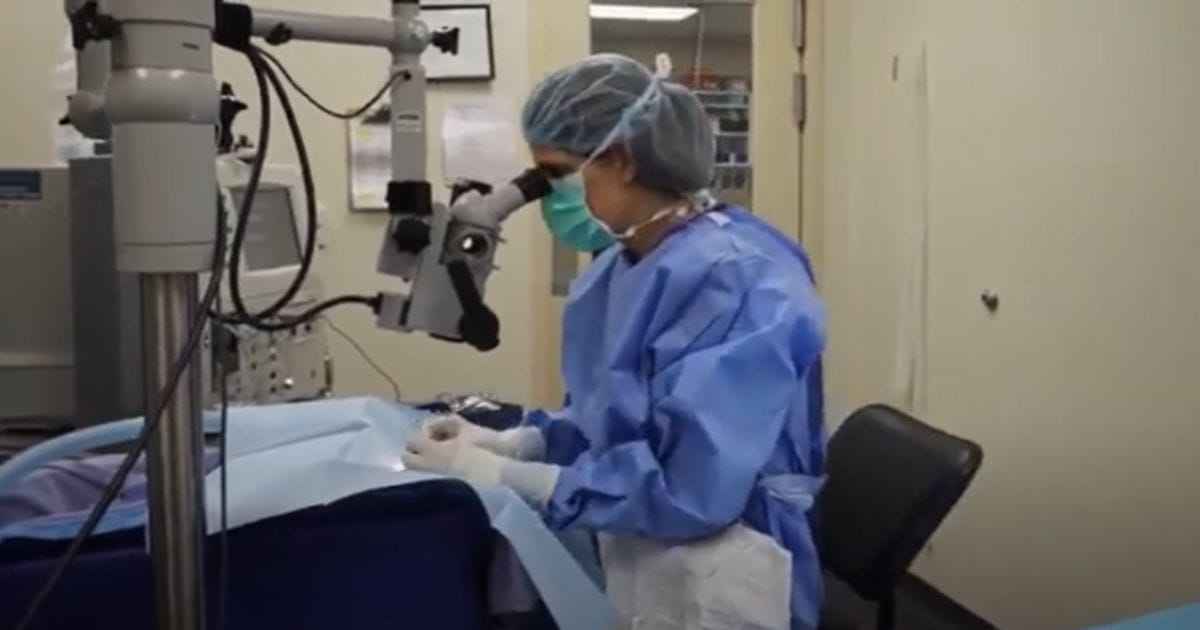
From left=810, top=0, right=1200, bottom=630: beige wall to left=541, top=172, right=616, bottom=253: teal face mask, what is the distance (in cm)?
104

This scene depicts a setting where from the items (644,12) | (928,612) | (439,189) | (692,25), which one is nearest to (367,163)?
(439,189)

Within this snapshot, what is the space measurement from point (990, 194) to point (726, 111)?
1.04 m

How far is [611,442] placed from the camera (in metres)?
1.44

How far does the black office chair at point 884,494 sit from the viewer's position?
1748mm

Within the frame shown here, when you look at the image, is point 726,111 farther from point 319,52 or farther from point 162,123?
point 162,123

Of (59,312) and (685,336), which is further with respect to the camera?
(59,312)

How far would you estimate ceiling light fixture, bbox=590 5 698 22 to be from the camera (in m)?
3.56

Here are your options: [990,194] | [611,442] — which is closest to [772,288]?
[611,442]

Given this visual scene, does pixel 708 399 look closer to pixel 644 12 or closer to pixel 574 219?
pixel 574 219

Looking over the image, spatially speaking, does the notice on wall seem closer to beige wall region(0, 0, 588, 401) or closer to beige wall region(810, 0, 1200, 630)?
beige wall region(0, 0, 588, 401)

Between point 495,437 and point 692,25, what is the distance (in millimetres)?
2360

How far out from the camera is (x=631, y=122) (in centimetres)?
152

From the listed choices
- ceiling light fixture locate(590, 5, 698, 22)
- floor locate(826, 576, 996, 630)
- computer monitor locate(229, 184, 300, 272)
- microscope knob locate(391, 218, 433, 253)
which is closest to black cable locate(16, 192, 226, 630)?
microscope knob locate(391, 218, 433, 253)

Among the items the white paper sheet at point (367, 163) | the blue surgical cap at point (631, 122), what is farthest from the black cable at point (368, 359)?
the blue surgical cap at point (631, 122)
